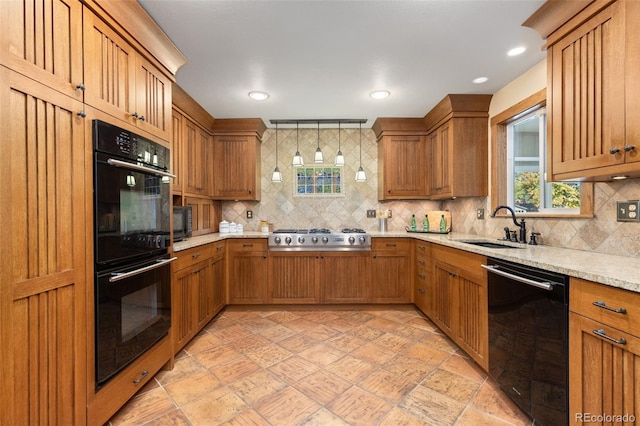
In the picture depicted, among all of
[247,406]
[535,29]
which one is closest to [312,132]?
[535,29]

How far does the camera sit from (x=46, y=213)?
3.65 feet

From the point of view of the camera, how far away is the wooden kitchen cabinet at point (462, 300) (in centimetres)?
190

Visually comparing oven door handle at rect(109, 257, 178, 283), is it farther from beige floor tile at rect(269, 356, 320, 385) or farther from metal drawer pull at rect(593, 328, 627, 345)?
metal drawer pull at rect(593, 328, 627, 345)

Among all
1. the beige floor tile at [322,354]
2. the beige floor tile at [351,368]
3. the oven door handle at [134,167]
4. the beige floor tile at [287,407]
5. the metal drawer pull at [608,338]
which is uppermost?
the oven door handle at [134,167]

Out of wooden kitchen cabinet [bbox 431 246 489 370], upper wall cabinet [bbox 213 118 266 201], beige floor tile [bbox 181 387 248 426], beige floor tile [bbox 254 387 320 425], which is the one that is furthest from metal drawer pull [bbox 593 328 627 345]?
upper wall cabinet [bbox 213 118 266 201]

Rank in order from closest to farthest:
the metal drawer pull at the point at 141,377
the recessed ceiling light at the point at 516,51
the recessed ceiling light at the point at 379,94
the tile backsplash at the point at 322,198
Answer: the metal drawer pull at the point at 141,377 → the recessed ceiling light at the point at 516,51 → the recessed ceiling light at the point at 379,94 → the tile backsplash at the point at 322,198

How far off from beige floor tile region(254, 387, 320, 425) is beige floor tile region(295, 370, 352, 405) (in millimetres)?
47

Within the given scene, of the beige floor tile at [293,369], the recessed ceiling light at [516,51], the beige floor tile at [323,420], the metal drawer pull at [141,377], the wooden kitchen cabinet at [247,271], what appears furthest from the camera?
the wooden kitchen cabinet at [247,271]

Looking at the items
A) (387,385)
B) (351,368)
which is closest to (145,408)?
(351,368)

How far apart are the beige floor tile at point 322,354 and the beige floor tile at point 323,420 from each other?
49 centimetres

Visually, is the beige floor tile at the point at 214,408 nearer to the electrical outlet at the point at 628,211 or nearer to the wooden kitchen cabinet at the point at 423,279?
the wooden kitchen cabinet at the point at 423,279

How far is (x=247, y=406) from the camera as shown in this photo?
161 cm

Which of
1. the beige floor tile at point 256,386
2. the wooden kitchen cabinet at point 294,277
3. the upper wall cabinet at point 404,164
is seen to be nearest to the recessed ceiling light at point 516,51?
the upper wall cabinet at point 404,164

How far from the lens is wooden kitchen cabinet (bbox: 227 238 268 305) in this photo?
10.4 ft
